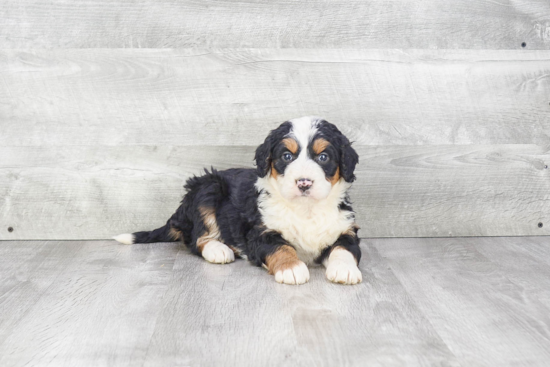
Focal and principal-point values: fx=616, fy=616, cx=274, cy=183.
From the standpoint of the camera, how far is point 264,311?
239cm

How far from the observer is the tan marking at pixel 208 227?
10.5 feet

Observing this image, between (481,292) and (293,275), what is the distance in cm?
81

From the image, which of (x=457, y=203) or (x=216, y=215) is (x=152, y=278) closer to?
(x=216, y=215)

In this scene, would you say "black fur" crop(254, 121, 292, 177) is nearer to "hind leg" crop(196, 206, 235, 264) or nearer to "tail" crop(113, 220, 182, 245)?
"hind leg" crop(196, 206, 235, 264)

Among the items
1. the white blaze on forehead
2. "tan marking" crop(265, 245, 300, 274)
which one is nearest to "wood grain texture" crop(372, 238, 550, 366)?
"tan marking" crop(265, 245, 300, 274)

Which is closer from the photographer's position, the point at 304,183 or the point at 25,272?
the point at 304,183

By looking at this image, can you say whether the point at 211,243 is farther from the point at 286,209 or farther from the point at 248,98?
the point at 248,98

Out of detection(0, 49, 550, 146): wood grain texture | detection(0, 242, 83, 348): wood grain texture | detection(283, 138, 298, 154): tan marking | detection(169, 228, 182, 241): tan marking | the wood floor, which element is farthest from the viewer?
detection(0, 49, 550, 146): wood grain texture

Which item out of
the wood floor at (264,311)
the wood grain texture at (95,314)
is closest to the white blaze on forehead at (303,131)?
the wood floor at (264,311)

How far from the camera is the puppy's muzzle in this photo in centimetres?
269

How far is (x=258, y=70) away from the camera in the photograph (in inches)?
138

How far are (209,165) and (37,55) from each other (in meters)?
1.14

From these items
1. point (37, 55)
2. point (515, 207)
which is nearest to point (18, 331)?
point (37, 55)

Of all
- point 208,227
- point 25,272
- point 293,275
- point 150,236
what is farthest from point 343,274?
point 25,272
